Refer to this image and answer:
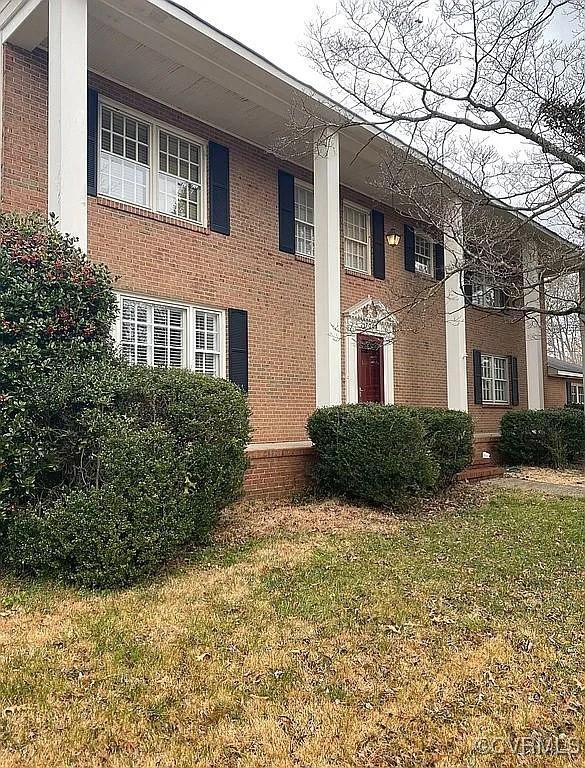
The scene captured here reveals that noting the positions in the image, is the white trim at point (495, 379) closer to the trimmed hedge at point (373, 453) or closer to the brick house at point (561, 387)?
the brick house at point (561, 387)

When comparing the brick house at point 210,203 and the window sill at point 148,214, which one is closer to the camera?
the brick house at point 210,203

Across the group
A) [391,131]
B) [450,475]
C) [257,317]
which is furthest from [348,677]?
[391,131]

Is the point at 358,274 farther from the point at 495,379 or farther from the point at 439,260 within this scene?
the point at 495,379

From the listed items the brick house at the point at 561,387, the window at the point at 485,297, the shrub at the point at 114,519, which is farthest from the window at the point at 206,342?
the brick house at the point at 561,387

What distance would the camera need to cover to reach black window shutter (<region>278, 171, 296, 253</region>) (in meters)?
11.0

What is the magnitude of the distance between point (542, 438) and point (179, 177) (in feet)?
27.6

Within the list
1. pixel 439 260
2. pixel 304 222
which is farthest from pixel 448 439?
pixel 439 260

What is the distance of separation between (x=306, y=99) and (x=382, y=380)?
19.1 ft

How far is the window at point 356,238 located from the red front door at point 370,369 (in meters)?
1.49

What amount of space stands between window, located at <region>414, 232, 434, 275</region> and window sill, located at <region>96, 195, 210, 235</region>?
616cm

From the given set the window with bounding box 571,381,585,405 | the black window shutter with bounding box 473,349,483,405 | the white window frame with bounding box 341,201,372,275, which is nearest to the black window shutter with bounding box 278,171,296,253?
the white window frame with bounding box 341,201,372,275

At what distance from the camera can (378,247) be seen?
42.3 ft

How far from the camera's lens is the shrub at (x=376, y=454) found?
25.2ft

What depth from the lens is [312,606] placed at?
453 cm
